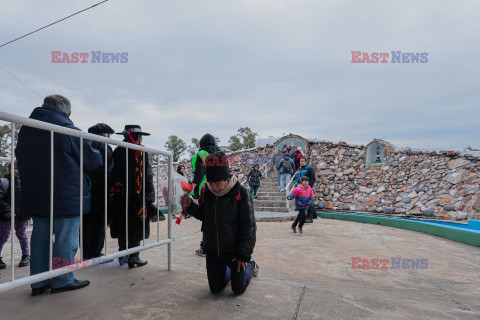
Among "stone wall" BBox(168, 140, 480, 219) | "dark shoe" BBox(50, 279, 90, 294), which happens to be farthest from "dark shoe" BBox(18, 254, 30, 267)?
"stone wall" BBox(168, 140, 480, 219)

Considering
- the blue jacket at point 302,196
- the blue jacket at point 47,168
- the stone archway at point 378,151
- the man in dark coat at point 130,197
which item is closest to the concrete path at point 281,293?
the man in dark coat at point 130,197

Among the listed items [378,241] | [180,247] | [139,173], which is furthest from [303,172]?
[139,173]

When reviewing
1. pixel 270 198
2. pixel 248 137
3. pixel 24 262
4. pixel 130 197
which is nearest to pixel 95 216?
pixel 130 197

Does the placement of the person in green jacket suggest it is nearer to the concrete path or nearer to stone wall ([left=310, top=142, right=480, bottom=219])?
the concrete path

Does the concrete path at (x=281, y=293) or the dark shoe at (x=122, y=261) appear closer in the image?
the concrete path at (x=281, y=293)

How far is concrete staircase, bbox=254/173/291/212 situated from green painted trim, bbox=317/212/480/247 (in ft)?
8.09

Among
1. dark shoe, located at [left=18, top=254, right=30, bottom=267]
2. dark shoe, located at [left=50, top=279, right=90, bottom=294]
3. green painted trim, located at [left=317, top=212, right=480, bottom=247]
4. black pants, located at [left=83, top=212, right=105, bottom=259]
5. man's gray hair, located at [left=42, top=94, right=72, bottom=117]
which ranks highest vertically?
man's gray hair, located at [left=42, top=94, right=72, bottom=117]

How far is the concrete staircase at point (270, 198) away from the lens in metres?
10.8

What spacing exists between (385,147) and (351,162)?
5.30ft

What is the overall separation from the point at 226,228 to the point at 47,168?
149cm

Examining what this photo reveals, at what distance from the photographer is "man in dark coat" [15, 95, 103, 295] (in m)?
1.98

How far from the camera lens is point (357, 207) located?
1146 cm

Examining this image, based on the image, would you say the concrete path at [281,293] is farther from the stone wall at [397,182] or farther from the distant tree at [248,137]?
the distant tree at [248,137]

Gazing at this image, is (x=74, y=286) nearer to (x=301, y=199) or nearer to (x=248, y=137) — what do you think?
(x=301, y=199)
